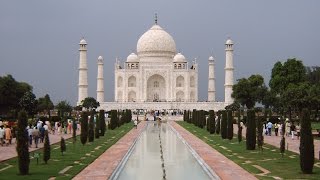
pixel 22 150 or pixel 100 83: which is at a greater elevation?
pixel 100 83

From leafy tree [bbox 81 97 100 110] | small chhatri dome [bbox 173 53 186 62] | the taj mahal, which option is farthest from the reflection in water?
small chhatri dome [bbox 173 53 186 62]

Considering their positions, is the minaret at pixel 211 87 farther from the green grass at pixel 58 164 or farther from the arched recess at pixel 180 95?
the green grass at pixel 58 164

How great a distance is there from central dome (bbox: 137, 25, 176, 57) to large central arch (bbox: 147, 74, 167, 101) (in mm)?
2560

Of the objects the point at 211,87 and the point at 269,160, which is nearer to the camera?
the point at 269,160

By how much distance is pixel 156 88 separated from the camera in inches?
2306

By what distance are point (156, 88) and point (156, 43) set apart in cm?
476

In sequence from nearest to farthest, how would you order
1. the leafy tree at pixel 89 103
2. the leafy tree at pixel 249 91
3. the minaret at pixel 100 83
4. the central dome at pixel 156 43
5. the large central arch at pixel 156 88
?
the leafy tree at pixel 249 91 → the leafy tree at pixel 89 103 → the minaret at pixel 100 83 → the central dome at pixel 156 43 → the large central arch at pixel 156 88

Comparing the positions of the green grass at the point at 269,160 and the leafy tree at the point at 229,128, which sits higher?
the leafy tree at the point at 229,128

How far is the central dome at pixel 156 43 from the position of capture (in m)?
57.6

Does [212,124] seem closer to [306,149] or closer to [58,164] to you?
[58,164]

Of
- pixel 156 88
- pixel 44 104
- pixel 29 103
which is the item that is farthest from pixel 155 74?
pixel 29 103

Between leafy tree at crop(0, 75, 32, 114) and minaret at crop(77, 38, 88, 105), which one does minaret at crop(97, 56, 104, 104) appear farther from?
leafy tree at crop(0, 75, 32, 114)

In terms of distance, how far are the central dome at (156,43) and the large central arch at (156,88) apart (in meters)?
2.56

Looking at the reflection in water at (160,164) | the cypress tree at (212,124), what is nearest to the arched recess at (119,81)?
the cypress tree at (212,124)
